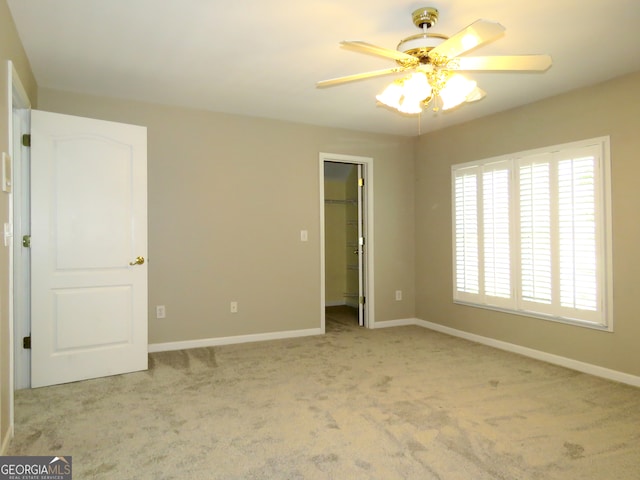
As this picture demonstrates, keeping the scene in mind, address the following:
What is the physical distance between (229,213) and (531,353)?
323 centimetres

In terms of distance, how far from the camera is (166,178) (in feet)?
13.5

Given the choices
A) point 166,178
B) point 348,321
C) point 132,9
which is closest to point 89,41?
point 132,9

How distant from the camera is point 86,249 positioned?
3.32 metres

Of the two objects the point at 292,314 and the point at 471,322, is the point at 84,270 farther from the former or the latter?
the point at 471,322

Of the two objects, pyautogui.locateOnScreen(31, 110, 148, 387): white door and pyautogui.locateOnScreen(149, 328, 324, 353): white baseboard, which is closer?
pyautogui.locateOnScreen(31, 110, 148, 387): white door

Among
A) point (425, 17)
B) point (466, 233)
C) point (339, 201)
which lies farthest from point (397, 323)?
point (425, 17)

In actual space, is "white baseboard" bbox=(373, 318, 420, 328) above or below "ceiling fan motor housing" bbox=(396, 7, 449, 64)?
below

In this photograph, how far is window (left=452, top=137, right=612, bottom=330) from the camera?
342 cm

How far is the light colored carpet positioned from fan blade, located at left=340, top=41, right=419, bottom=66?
2030 millimetres

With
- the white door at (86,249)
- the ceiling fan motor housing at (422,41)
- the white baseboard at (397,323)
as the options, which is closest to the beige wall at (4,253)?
the white door at (86,249)

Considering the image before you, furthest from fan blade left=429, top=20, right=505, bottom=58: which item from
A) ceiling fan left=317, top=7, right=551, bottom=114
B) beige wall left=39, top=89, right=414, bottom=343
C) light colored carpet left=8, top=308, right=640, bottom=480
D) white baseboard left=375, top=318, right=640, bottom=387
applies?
white baseboard left=375, top=318, right=640, bottom=387

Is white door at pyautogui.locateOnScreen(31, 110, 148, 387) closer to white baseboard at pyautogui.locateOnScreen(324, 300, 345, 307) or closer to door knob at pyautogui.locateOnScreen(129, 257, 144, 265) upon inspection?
door knob at pyautogui.locateOnScreen(129, 257, 144, 265)

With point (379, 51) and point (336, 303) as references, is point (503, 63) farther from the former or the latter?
point (336, 303)

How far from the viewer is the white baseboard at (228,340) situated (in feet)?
13.4
